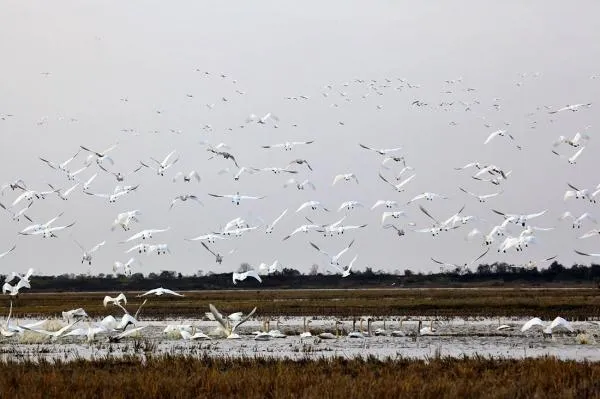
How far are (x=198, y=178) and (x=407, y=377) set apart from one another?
18.0m

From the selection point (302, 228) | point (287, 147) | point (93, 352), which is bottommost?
point (93, 352)

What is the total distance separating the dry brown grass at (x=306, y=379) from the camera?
1655cm

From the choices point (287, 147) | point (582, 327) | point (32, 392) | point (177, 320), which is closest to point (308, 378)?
point (32, 392)

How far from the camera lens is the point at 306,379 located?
18.1 meters

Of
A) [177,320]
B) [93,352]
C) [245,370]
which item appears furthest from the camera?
[177,320]

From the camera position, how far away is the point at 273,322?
139 feet

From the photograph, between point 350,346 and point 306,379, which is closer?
point 306,379

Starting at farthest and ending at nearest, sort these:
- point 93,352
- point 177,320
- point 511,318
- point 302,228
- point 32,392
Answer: point 177,320, point 511,318, point 302,228, point 93,352, point 32,392

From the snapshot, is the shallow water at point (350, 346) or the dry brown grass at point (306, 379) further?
the shallow water at point (350, 346)

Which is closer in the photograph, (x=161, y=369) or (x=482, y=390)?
(x=482, y=390)

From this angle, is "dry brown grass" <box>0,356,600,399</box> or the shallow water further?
the shallow water

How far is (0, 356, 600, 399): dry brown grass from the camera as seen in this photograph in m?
16.5

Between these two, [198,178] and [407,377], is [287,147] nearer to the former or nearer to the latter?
[198,178]

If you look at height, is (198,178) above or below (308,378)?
above
